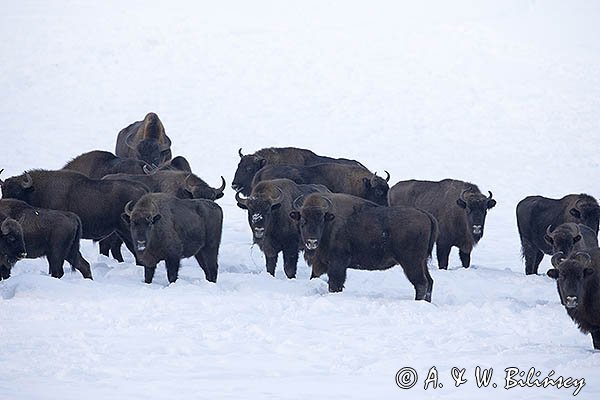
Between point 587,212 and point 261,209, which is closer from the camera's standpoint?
point 261,209

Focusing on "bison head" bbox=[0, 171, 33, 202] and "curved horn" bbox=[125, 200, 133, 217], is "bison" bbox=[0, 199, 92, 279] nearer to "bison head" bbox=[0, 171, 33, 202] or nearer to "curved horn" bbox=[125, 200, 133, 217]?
"curved horn" bbox=[125, 200, 133, 217]

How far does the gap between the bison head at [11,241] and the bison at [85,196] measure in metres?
2.06

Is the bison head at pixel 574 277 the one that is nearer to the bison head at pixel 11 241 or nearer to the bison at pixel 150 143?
the bison head at pixel 11 241

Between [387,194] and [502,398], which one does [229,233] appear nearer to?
[387,194]

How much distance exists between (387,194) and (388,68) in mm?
25799

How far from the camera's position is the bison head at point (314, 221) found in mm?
13766

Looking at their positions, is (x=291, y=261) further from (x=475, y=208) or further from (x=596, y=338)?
(x=596, y=338)

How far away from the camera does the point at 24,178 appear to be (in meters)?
15.9

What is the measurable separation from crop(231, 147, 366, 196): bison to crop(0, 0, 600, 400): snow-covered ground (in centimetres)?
111

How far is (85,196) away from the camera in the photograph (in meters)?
15.8

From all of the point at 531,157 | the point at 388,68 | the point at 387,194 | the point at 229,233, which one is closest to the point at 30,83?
the point at 388,68

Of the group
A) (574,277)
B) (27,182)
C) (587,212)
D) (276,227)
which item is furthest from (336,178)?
(574,277)

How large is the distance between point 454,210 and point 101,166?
20.0 feet

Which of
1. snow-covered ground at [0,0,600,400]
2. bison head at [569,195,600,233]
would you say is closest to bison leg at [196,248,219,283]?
snow-covered ground at [0,0,600,400]
